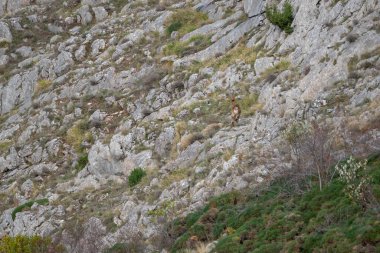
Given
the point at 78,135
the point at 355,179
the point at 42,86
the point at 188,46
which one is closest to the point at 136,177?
the point at 78,135

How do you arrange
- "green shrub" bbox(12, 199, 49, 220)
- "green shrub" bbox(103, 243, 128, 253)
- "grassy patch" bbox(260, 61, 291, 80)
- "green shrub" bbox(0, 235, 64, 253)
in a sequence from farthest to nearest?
"green shrub" bbox(12, 199, 49, 220) → "grassy patch" bbox(260, 61, 291, 80) → "green shrub" bbox(0, 235, 64, 253) → "green shrub" bbox(103, 243, 128, 253)

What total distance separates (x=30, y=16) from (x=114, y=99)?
18.9 meters

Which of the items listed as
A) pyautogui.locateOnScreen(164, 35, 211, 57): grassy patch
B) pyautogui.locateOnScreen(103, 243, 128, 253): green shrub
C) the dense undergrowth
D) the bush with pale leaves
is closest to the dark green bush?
pyautogui.locateOnScreen(164, 35, 211, 57): grassy patch

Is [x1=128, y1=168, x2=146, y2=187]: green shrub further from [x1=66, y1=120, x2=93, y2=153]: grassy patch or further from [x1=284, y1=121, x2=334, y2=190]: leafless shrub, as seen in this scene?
[x1=284, y1=121, x2=334, y2=190]: leafless shrub

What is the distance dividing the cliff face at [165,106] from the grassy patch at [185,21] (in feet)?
0.32

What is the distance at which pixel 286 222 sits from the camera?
1341 cm

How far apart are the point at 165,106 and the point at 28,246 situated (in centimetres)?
1092

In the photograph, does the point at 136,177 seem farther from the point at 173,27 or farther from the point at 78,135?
the point at 173,27

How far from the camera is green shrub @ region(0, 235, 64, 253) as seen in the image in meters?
20.9

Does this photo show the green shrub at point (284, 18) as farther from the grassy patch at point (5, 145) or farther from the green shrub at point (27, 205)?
the grassy patch at point (5, 145)

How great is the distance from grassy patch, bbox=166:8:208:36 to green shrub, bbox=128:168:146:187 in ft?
44.2

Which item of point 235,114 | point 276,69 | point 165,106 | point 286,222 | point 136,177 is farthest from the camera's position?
point 165,106

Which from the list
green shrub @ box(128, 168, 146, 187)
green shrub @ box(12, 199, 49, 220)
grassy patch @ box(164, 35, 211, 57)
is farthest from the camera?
grassy patch @ box(164, 35, 211, 57)

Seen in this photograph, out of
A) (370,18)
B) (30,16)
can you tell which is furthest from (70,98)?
(370,18)
